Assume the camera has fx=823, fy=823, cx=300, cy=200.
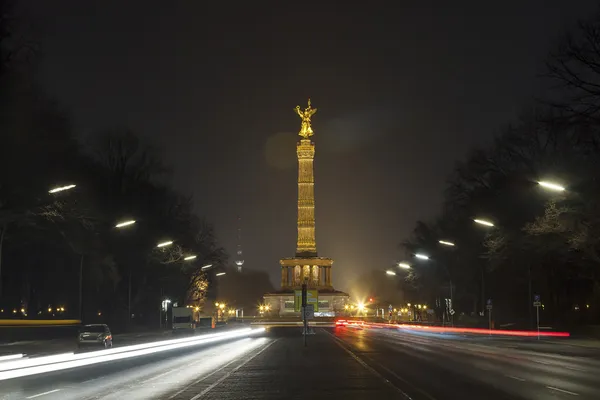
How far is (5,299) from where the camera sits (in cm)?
7625

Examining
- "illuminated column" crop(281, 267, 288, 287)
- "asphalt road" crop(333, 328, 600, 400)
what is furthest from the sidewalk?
"illuminated column" crop(281, 267, 288, 287)

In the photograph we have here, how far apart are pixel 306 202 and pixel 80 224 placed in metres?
95.2

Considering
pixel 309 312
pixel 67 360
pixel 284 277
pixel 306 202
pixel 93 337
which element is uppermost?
pixel 306 202

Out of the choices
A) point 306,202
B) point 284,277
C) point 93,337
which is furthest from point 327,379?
point 284,277

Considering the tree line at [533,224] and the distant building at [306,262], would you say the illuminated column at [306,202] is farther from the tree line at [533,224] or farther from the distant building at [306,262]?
the tree line at [533,224]

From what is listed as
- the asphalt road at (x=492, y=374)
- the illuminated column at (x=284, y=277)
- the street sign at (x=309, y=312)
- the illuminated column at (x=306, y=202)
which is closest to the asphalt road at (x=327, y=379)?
the asphalt road at (x=492, y=374)

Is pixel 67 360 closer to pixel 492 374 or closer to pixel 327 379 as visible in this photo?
pixel 327 379

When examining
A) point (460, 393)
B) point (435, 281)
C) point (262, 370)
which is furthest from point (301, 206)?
point (460, 393)

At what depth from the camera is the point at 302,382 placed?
23.4 m

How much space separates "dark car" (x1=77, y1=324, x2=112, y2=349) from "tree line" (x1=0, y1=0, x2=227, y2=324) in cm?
715

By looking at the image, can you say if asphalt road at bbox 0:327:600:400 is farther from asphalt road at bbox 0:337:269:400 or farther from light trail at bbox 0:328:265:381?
light trail at bbox 0:328:265:381

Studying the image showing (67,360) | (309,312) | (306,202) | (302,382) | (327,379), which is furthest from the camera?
(306,202)

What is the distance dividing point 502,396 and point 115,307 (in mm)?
61716

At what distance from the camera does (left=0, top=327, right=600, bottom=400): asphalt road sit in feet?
65.1
